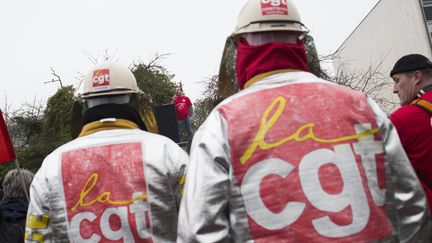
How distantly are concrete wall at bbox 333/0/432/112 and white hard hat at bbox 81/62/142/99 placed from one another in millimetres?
25127

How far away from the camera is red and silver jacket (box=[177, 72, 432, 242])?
196cm

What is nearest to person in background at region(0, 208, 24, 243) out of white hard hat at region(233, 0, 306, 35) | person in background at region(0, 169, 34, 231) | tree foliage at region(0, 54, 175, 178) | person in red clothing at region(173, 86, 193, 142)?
person in background at region(0, 169, 34, 231)

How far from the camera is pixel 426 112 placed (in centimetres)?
382

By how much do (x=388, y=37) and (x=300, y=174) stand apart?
3294 cm

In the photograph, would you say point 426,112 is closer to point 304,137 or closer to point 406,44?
point 304,137

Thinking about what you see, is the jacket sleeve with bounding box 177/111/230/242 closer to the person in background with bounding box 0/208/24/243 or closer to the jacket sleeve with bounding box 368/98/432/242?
the jacket sleeve with bounding box 368/98/432/242

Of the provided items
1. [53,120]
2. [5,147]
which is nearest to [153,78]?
[53,120]

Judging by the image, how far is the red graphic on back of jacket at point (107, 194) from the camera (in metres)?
2.70

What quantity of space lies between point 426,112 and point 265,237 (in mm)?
2342

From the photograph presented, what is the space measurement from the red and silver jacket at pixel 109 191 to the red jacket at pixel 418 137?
176 centimetres

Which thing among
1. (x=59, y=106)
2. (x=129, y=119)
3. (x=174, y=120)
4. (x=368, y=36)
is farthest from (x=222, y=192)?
(x=368, y=36)

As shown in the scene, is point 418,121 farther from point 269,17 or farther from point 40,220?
point 40,220

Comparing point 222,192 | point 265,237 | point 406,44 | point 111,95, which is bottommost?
point 265,237

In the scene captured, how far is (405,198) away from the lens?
2.09 m
